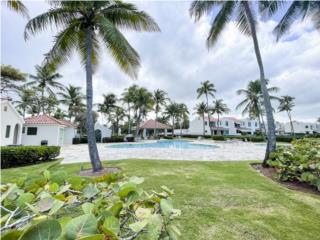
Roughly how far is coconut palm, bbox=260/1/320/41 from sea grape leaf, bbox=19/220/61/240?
12104 millimetres

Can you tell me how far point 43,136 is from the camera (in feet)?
65.8

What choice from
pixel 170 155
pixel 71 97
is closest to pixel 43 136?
pixel 170 155

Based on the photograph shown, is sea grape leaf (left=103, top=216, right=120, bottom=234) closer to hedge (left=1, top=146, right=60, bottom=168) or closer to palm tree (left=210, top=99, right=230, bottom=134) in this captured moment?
hedge (left=1, top=146, right=60, bottom=168)

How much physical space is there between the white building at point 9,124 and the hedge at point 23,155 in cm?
666

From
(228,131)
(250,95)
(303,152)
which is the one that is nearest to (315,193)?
(303,152)

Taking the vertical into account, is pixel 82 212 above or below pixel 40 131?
below

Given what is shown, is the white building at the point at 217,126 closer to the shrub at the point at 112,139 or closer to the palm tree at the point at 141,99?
the palm tree at the point at 141,99

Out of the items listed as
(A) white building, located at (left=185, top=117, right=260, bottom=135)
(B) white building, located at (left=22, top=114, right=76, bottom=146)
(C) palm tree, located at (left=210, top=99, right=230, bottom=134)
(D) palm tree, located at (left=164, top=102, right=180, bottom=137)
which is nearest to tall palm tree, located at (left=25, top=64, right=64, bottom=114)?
(B) white building, located at (left=22, top=114, right=76, bottom=146)

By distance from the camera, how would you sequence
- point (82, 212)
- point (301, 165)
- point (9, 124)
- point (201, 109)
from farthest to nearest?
point (201, 109) < point (9, 124) < point (301, 165) < point (82, 212)

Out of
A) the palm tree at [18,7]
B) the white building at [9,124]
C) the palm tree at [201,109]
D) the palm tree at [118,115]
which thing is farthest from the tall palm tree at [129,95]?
the palm tree at [18,7]

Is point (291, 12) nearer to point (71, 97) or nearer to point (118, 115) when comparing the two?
point (71, 97)

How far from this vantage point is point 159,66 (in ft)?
50.7

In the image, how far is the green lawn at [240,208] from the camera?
333cm

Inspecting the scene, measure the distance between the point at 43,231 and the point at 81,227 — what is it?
128 mm
